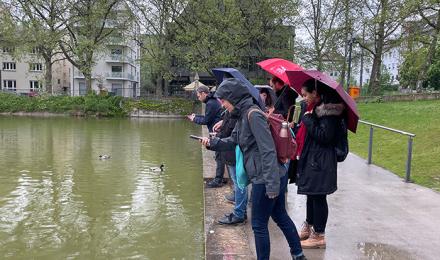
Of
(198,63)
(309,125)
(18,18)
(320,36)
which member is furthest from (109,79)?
(309,125)

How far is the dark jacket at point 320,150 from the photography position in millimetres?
4086

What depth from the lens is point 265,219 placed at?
3707 millimetres

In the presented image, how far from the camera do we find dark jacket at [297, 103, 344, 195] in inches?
161

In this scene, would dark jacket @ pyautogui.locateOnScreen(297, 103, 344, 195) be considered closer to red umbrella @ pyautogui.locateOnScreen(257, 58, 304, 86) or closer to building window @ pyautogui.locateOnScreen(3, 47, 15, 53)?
red umbrella @ pyautogui.locateOnScreen(257, 58, 304, 86)

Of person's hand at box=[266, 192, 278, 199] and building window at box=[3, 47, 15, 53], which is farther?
building window at box=[3, 47, 15, 53]

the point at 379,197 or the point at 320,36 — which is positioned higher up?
the point at 320,36

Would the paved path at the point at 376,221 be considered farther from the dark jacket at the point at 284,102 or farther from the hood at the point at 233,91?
the hood at the point at 233,91

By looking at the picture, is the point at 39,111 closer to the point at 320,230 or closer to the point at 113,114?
the point at 113,114

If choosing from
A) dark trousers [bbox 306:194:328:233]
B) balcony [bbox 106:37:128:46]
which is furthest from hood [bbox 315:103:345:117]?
balcony [bbox 106:37:128:46]

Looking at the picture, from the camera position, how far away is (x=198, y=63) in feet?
109

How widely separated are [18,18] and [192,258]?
113 feet

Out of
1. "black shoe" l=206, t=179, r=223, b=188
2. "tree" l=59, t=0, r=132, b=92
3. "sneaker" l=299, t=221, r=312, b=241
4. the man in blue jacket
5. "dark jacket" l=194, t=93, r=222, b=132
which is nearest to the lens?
"sneaker" l=299, t=221, r=312, b=241

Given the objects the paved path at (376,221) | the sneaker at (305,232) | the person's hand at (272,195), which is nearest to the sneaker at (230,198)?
the paved path at (376,221)

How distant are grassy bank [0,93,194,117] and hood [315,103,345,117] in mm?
29587
